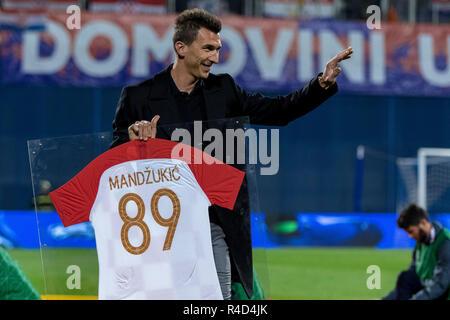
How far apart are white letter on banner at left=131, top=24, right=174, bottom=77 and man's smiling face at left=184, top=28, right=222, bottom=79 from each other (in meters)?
15.8

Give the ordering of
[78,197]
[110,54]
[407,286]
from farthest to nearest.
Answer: [110,54]
[407,286]
[78,197]

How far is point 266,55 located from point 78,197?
16908 millimetres

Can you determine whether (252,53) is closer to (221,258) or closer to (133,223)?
(221,258)

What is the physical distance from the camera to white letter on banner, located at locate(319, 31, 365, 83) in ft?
68.4

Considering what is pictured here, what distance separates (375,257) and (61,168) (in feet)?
36.6

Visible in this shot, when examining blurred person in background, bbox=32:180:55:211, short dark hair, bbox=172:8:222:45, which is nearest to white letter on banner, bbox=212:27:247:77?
short dark hair, bbox=172:8:222:45

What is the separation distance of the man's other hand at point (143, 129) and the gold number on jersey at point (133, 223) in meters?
0.31

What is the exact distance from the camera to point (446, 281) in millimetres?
7066

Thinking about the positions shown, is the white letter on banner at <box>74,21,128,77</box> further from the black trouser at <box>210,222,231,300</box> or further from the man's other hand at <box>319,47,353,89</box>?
the black trouser at <box>210,222,231,300</box>

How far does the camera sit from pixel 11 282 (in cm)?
484

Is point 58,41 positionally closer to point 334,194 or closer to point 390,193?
point 334,194

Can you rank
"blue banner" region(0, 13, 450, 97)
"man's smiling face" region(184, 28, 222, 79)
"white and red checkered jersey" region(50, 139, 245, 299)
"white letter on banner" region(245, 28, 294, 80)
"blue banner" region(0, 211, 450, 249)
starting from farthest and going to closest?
"white letter on banner" region(245, 28, 294, 80) → "blue banner" region(0, 13, 450, 97) → "blue banner" region(0, 211, 450, 249) → "man's smiling face" region(184, 28, 222, 79) → "white and red checkered jersey" region(50, 139, 245, 299)

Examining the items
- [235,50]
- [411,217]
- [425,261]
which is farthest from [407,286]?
[235,50]

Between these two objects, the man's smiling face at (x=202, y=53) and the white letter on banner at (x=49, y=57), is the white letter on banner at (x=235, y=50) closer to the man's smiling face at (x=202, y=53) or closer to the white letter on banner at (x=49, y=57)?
the white letter on banner at (x=49, y=57)
